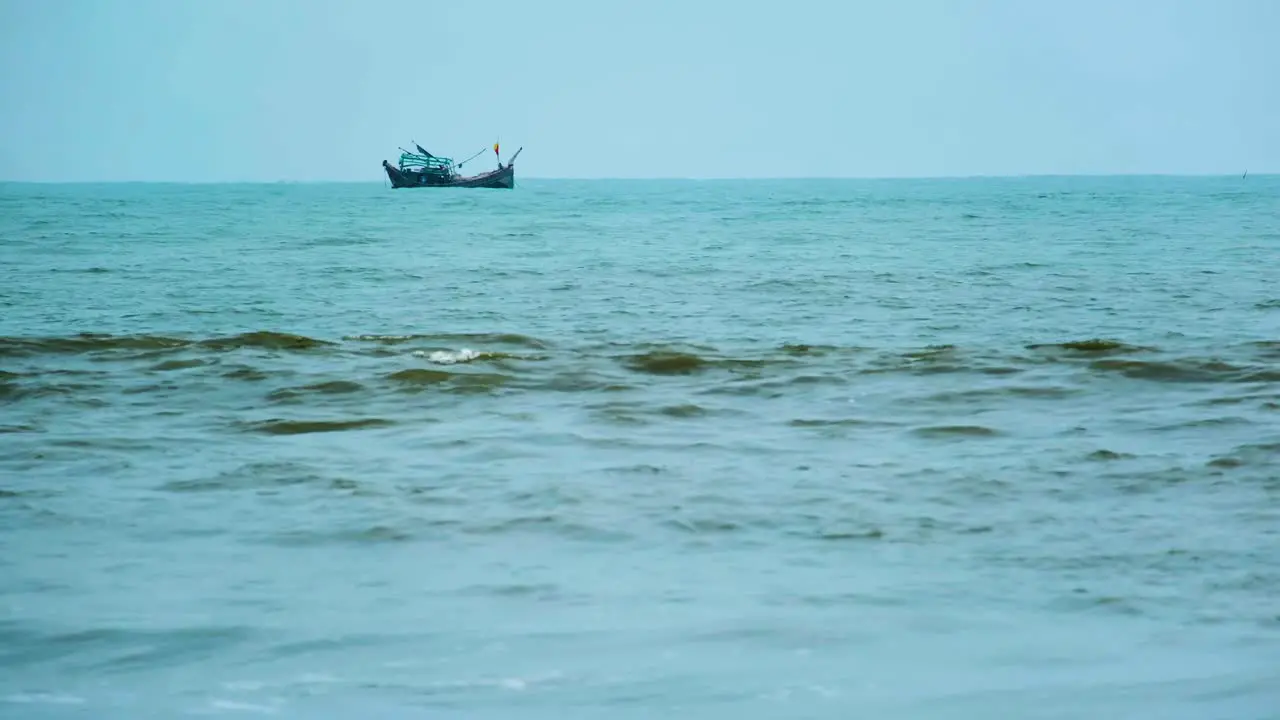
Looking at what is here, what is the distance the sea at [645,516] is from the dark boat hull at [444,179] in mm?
100329

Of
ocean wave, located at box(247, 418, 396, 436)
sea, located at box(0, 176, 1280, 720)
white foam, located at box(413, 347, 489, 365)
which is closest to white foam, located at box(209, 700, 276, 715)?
sea, located at box(0, 176, 1280, 720)

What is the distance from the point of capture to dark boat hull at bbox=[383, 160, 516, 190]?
385 ft

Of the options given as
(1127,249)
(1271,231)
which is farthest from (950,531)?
(1271,231)

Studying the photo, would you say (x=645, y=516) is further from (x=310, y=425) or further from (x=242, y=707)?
(x=310, y=425)

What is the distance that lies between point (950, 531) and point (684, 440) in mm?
3175

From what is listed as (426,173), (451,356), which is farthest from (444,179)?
(451,356)

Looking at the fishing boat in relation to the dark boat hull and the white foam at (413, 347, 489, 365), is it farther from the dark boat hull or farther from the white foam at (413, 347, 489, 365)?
the white foam at (413, 347, 489, 365)

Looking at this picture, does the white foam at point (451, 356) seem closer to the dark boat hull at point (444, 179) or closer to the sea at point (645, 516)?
the sea at point (645, 516)

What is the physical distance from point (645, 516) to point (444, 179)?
11283cm

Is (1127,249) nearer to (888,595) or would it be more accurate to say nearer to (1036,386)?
(1036,386)

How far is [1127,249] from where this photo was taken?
33.1m

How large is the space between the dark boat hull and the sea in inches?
3950

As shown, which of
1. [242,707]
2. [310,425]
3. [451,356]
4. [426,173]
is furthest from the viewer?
[426,173]

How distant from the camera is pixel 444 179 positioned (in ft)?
385
